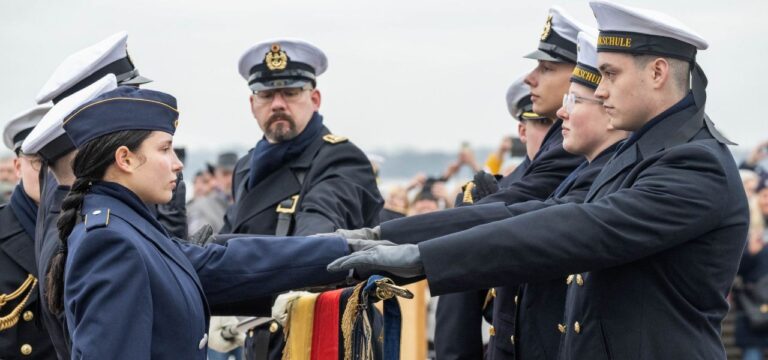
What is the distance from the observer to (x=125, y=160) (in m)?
4.24

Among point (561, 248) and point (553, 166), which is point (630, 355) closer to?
point (561, 248)

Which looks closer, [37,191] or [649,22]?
[649,22]

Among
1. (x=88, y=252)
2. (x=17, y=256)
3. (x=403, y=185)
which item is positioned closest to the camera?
(x=88, y=252)

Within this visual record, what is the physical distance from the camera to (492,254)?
168 inches

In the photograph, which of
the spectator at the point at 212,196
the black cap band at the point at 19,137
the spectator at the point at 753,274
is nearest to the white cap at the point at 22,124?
the black cap band at the point at 19,137

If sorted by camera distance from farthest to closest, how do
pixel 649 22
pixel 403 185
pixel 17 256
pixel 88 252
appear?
pixel 403 185 < pixel 17 256 < pixel 649 22 < pixel 88 252

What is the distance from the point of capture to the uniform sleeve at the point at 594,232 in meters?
4.14

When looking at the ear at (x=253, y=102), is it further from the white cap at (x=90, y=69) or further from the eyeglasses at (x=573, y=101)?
the eyeglasses at (x=573, y=101)

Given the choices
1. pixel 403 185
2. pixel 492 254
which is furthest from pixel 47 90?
pixel 403 185

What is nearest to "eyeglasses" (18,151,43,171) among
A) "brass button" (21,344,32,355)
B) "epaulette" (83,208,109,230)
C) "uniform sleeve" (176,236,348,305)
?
"brass button" (21,344,32,355)

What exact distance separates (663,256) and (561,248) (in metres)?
0.32

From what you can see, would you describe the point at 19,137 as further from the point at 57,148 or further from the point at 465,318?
the point at 465,318

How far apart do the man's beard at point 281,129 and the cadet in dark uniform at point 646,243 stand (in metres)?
2.54

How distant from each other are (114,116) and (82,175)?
21 centimetres
